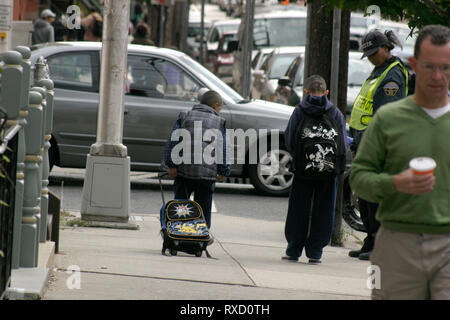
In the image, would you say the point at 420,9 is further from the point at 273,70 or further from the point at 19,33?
the point at 273,70

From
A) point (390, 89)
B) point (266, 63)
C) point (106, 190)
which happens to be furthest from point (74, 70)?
point (266, 63)

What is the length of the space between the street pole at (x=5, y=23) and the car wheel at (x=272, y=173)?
3459 millimetres

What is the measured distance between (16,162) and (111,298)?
1.16m

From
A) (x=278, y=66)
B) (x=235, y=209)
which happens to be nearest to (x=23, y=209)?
(x=235, y=209)

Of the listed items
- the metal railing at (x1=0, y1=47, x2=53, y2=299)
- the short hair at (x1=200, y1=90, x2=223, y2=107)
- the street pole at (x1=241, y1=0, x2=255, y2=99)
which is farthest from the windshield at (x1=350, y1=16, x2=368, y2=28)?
the metal railing at (x1=0, y1=47, x2=53, y2=299)

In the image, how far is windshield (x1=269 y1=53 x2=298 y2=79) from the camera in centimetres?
2023

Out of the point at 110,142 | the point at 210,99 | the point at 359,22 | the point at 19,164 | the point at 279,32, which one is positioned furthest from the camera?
the point at 359,22

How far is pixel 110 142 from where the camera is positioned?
10844 millimetres

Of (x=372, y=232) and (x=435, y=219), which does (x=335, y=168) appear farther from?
(x=435, y=219)

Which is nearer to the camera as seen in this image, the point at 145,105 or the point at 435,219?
the point at 435,219

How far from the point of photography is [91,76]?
13531mm

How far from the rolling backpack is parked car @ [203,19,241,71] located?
95.3 ft

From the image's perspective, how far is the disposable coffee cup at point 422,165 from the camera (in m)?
4.15

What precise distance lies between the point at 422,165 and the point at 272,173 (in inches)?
383
